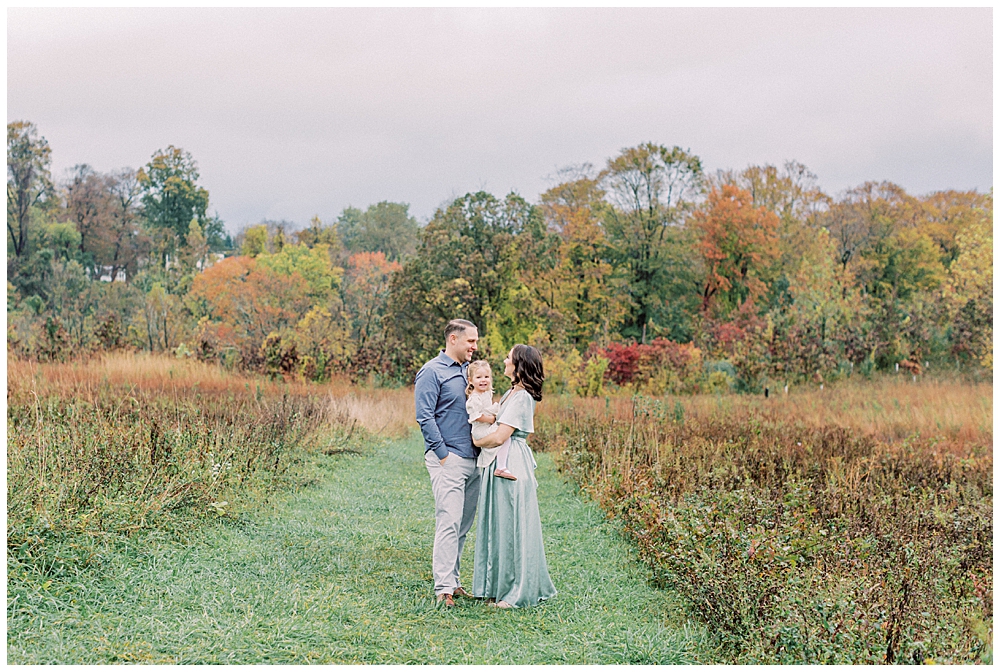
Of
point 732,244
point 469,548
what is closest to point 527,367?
point 469,548

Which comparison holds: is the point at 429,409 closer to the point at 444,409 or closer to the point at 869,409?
the point at 444,409

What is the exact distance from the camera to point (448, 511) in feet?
15.1

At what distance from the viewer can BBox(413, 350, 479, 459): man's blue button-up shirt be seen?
180 inches

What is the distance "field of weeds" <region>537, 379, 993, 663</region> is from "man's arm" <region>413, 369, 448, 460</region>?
5.32 ft

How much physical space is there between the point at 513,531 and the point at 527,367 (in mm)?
934

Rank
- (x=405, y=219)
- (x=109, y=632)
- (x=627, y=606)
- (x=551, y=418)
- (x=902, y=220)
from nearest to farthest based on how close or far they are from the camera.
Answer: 1. (x=109, y=632)
2. (x=627, y=606)
3. (x=551, y=418)
4. (x=902, y=220)
5. (x=405, y=219)

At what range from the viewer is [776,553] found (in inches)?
187

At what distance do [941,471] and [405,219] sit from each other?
35279 mm

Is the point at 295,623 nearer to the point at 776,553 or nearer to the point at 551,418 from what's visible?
the point at 776,553

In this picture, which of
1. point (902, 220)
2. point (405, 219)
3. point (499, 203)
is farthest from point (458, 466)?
point (405, 219)

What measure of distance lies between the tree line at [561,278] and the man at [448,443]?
1247 centimetres

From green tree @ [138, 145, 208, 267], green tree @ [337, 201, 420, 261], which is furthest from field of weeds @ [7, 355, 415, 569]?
green tree @ [337, 201, 420, 261]

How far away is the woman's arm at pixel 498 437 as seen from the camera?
4.54 meters

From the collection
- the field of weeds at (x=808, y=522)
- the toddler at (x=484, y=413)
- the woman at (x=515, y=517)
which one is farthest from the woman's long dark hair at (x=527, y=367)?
the field of weeds at (x=808, y=522)
